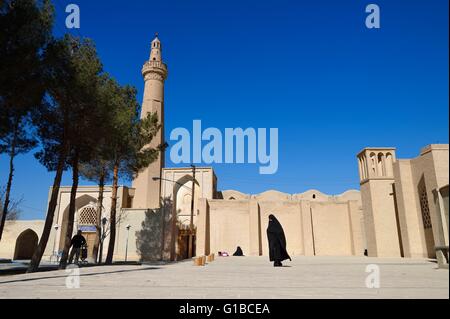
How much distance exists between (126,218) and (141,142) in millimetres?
9555

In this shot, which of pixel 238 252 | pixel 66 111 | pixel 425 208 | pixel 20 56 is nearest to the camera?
pixel 20 56

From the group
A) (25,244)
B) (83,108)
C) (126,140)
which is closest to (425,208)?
(126,140)

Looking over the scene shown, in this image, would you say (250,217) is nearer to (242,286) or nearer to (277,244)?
(277,244)

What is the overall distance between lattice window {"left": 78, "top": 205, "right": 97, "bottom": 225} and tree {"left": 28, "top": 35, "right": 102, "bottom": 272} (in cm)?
1797

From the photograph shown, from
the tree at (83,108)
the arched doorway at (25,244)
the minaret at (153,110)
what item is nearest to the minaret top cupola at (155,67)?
the minaret at (153,110)

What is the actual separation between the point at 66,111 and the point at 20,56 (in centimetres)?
283

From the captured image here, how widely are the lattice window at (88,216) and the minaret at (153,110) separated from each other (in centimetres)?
368

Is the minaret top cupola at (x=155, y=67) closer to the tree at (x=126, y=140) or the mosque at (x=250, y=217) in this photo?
the mosque at (x=250, y=217)

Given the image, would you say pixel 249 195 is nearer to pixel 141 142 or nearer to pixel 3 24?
pixel 141 142

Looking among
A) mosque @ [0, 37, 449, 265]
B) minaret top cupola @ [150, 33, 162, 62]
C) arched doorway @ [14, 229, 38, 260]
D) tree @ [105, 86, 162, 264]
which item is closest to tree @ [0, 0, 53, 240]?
tree @ [105, 86, 162, 264]

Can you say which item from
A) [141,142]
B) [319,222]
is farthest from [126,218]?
[319,222]

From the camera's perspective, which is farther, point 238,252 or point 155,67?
point 155,67

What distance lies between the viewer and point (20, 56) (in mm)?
9781
